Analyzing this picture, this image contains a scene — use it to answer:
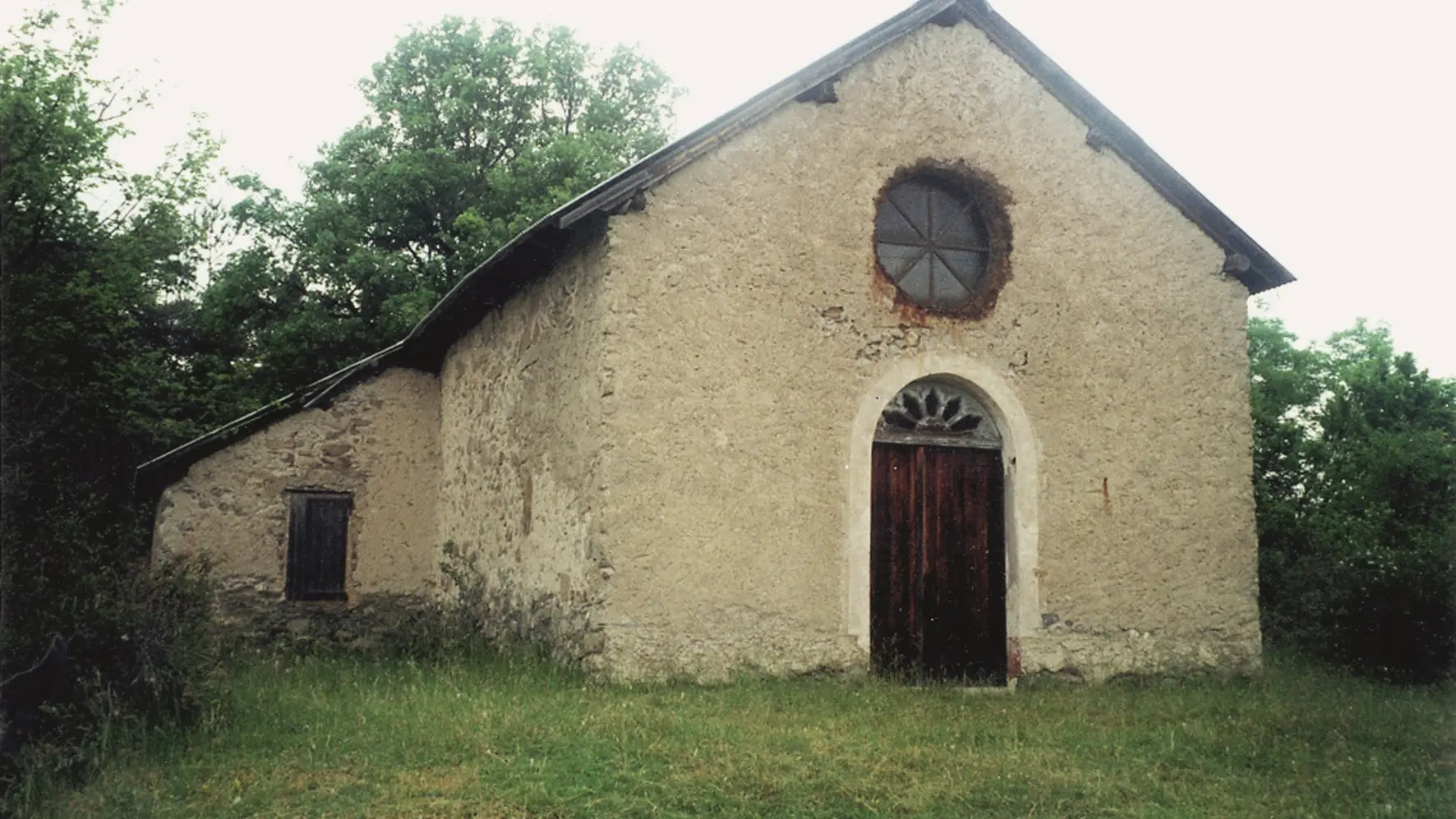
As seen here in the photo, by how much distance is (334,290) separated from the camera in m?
21.1

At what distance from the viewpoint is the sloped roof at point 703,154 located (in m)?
9.21

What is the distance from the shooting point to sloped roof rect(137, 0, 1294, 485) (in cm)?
921

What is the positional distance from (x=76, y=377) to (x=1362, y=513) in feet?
48.4

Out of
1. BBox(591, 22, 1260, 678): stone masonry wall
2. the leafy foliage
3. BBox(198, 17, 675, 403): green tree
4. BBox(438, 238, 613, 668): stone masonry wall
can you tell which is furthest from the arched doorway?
BBox(198, 17, 675, 403): green tree

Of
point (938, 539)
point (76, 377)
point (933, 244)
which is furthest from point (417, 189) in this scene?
point (938, 539)

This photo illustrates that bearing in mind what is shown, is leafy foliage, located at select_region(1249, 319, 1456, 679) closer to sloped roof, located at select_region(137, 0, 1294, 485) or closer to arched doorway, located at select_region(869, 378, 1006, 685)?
sloped roof, located at select_region(137, 0, 1294, 485)

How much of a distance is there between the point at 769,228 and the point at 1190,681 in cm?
534

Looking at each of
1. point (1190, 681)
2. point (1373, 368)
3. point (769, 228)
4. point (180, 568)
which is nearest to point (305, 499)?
point (180, 568)

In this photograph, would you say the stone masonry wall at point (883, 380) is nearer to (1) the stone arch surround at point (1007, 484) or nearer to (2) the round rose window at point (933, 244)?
(1) the stone arch surround at point (1007, 484)

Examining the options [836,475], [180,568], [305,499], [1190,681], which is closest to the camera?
[180,568]

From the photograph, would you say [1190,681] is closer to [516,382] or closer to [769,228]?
[769,228]

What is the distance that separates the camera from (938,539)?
10.1 m

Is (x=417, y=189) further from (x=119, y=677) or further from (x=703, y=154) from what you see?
(x=119, y=677)

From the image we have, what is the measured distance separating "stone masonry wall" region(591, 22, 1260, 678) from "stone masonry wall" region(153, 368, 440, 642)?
233 centimetres
